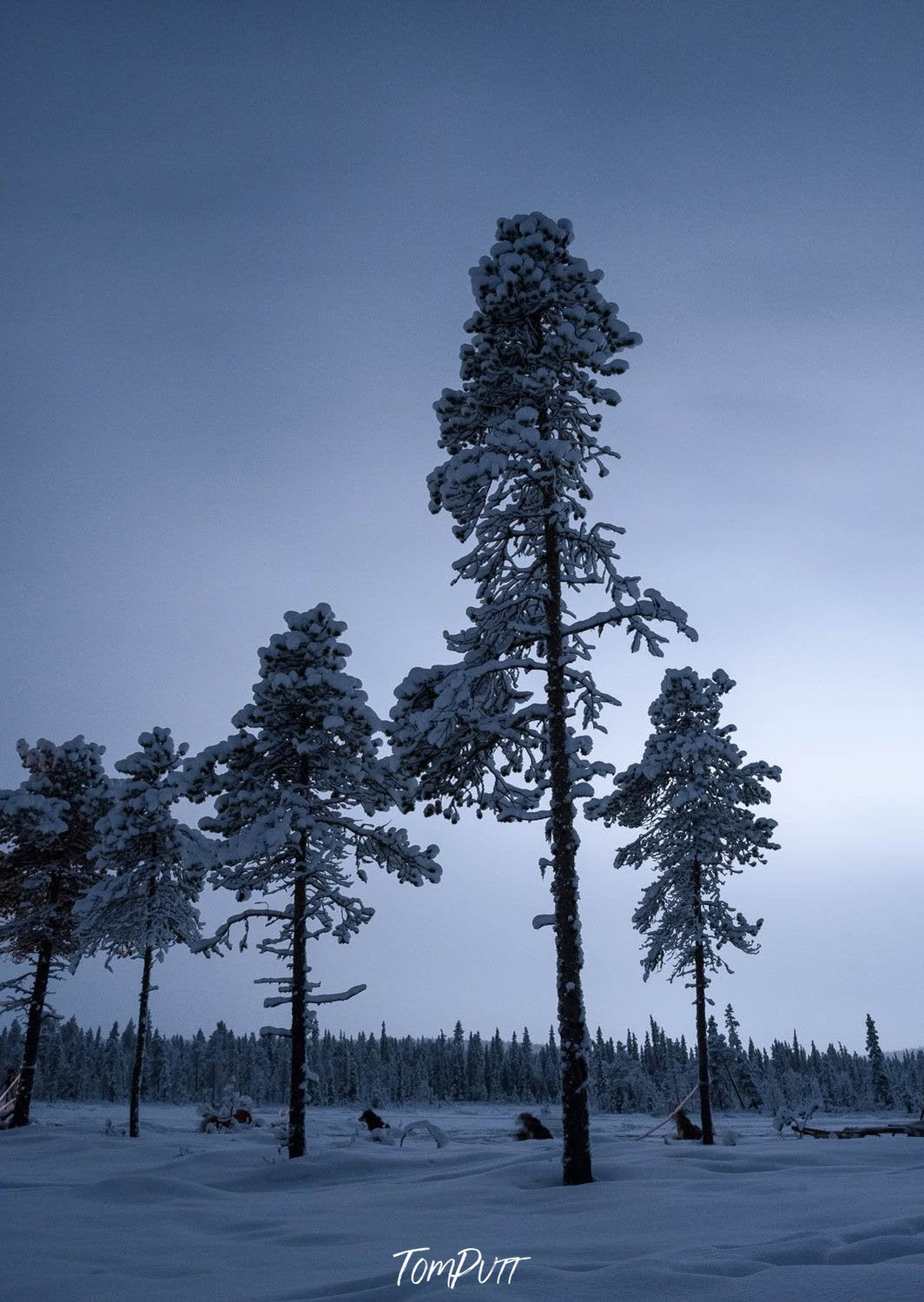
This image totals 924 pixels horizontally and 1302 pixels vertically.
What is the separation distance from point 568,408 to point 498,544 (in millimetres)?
2572

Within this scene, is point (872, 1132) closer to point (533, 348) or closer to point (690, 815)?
point (690, 815)

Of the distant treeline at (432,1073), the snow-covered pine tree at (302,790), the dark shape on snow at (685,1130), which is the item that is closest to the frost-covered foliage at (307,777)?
the snow-covered pine tree at (302,790)

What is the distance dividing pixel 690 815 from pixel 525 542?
14.0 metres

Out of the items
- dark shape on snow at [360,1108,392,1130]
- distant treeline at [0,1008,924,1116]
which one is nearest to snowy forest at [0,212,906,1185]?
dark shape on snow at [360,1108,392,1130]

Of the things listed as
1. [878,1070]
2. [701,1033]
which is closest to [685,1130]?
[701,1033]

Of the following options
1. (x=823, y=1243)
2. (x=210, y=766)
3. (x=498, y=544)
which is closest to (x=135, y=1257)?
(x=823, y=1243)

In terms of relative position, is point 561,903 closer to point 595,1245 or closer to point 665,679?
point 595,1245

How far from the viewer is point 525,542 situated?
44.1ft

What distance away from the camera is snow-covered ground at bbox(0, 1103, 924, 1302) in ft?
15.8

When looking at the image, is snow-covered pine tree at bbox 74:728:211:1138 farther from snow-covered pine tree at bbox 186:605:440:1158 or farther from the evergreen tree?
the evergreen tree

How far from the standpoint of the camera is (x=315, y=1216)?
8.52 meters

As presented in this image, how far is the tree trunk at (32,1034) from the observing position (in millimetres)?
23688

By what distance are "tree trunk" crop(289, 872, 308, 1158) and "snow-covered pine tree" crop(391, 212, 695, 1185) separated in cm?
607

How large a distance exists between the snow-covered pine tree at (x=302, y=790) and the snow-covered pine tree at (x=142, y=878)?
638 cm
